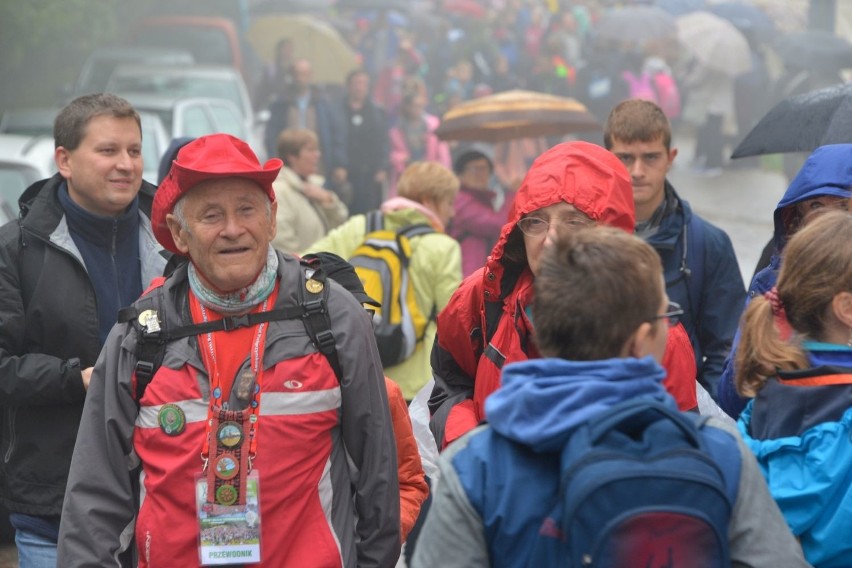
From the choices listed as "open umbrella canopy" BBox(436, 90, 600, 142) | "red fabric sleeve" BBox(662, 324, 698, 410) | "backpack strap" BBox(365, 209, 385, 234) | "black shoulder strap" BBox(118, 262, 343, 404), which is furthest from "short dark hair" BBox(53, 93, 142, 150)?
"open umbrella canopy" BBox(436, 90, 600, 142)

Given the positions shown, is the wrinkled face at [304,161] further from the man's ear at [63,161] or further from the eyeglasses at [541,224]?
the eyeglasses at [541,224]

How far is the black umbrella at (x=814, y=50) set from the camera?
18.2m

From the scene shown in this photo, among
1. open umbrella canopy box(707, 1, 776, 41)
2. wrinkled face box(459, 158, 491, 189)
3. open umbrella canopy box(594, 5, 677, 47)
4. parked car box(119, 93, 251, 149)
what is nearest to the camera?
wrinkled face box(459, 158, 491, 189)

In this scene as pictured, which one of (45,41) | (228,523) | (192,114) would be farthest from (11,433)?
(45,41)

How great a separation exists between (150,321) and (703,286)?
2294 millimetres

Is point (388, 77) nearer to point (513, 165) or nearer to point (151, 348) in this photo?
point (513, 165)

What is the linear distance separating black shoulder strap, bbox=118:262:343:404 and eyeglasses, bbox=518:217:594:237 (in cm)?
64

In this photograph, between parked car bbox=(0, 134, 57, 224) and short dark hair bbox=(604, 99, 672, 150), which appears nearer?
short dark hair bbox=(604, 99, 672, 150)

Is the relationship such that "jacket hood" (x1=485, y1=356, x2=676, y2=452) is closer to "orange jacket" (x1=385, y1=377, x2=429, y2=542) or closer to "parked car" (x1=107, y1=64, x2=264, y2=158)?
"orange jacket" (x1=385, y1=377, x2=429, y2=542)

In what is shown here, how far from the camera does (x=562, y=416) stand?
2.34 m

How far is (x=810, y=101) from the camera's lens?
570 cm

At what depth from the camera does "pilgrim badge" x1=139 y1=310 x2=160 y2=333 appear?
132 inches

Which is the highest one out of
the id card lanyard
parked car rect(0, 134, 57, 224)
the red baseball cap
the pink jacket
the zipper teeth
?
the red baseball cap

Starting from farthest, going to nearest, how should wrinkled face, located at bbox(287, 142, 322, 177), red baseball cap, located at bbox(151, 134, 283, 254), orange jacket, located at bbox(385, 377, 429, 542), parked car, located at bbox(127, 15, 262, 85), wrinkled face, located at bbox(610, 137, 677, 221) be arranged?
1. parked car, located at bbox(127, 15, 262, 85)
2. wrinkled face, located at bbox(287, 142, 322, 177)
3. wrinkled face, located at bbox(610, 137, 677, 221)
4. orange jacket, located at bbox(385, 377, 429, 542)
5. red baseball cap, located at bbox(151, 134, 283, 254)
